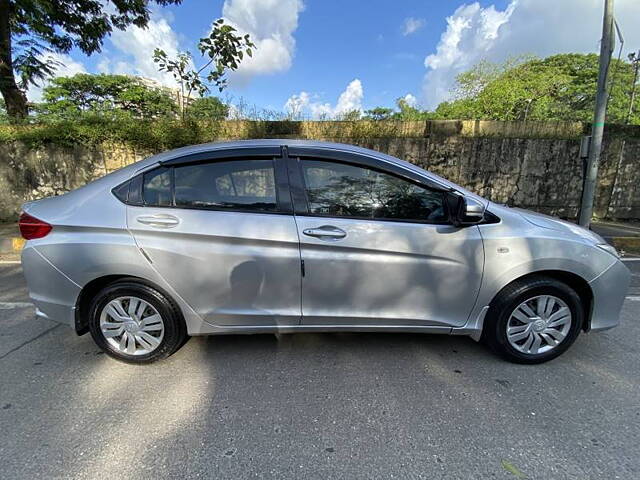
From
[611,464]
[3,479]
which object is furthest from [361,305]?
[3,479]

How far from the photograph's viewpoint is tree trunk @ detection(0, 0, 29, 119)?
7504 millimetres

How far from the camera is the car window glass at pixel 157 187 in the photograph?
7.79 ft

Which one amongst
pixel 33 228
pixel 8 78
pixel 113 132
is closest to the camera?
pixel 33 228

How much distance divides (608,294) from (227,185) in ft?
9.71

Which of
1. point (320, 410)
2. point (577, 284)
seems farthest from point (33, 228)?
point (577, 284)

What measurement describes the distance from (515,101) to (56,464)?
22030 millimetres

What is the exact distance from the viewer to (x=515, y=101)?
17875 mm

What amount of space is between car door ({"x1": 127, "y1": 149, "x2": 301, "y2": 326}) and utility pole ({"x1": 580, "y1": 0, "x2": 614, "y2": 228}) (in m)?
6.16

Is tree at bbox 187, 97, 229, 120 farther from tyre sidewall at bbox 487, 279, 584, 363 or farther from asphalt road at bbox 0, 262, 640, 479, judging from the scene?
tyre sidewall at bbox 487, 279, 584, 363

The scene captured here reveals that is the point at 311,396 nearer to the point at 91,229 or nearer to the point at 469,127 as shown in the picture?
the point at 91,229

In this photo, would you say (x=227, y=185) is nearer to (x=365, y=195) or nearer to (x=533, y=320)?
(x=365, y=195)

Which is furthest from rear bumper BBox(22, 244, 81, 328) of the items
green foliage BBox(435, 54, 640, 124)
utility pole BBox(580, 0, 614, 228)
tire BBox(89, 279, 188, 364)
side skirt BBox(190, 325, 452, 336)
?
green foliage BBox(435, 54, 640, 124)

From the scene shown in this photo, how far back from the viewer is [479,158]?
7.57 m

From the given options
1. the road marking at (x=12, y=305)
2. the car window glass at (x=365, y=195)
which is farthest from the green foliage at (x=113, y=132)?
the car window glass at (x=365, y=195)
